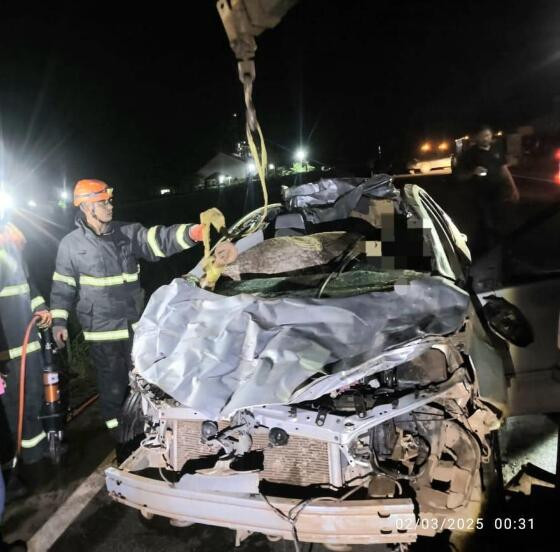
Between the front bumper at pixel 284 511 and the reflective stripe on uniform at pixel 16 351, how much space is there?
1.75 meters

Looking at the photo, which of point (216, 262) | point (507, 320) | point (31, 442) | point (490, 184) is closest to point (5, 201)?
point (216, 262)

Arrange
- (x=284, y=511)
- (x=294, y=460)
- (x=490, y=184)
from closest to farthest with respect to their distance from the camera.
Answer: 1. (x=284, y=511)
2. (x=294, y=460)
3. (x=490, y=184)

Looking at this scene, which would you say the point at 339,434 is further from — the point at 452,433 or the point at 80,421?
the point at 80,421

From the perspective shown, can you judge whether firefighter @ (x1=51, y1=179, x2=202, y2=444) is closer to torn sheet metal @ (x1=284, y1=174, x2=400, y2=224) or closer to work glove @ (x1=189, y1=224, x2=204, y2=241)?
work glove @ (x1=189, y1=224, x2=204, y2=241)

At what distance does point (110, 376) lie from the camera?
387cm

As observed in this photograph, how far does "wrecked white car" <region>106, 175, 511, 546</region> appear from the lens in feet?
6.85

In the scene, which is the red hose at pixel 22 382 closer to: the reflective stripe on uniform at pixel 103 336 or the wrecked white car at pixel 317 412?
the reflective stripe on uniform at pixel 103 336

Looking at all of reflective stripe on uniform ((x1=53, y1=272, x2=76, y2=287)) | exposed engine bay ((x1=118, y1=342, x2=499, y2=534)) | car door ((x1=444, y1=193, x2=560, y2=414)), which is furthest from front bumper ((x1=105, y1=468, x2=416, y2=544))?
reflective stripe on uniform ((x1=53, y1=272, x2=76, y2=287))

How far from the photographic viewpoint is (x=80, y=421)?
4176 mm

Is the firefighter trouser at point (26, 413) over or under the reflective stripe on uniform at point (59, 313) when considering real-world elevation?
under

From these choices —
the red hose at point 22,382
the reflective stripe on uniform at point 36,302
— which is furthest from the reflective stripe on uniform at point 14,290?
the red hose at point 22,382

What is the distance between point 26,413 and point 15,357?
447mm

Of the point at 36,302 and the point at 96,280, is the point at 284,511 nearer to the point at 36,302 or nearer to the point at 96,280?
the point at 96,280

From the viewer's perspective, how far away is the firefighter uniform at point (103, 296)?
382 cm
